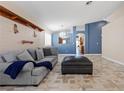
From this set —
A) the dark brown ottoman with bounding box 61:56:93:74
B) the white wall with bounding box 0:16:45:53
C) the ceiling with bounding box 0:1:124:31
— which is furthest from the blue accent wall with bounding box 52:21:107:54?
the dark brown ottoman with bounding box 61:56:93:74

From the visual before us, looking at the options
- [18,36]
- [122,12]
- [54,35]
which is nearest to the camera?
[18,36]

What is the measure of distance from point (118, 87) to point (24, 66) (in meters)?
2.37

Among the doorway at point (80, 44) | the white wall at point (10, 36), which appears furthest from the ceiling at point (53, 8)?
the doorway at point (80, 44)

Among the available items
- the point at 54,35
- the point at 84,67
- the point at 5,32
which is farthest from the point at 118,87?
the point at 54,35

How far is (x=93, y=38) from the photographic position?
13445mm

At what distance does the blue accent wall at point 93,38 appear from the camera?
43.7 ft

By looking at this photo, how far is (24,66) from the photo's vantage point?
3.66 m

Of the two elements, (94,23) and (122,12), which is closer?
(122,12)

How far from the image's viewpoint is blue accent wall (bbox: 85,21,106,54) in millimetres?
13305

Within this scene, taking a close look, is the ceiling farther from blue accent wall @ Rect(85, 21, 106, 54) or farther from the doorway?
Result: the doorway

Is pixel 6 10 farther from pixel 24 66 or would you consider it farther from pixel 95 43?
pixel 95 43

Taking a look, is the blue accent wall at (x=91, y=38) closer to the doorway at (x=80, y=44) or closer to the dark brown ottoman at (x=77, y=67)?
the doorway at (x=80, y=44)

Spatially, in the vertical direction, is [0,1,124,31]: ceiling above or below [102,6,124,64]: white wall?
above

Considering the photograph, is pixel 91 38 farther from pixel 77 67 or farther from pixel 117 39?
pixel 77 67
